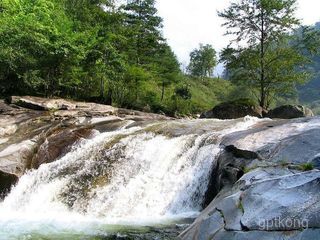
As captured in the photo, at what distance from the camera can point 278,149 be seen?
1038 centimetres

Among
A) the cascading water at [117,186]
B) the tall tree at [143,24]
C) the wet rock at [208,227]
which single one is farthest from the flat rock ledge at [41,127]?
the tall tree at [143,24]

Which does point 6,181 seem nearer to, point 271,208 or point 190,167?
point 190,167

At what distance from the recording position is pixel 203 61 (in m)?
89.1

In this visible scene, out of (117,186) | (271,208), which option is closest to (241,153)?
(117,186)

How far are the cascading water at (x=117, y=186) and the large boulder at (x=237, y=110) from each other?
33.7ft

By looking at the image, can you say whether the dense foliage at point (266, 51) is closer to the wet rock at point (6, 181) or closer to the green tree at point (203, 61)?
the wet rock at point (6, 181)

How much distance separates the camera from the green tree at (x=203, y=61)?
89.1 metres

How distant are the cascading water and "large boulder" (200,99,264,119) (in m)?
10.3

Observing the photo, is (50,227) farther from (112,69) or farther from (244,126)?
(112,69)

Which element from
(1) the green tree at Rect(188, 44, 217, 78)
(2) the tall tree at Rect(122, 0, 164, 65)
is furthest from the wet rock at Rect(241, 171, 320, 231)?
(1) the green tree at Rect(188, 44, 217, 78)

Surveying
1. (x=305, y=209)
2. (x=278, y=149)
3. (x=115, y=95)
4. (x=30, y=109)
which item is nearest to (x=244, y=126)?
(x=278, y=149)

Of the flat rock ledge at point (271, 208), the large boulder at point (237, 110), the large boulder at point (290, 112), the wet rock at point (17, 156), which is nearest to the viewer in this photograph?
the flat rock ledge at point (271, 208)

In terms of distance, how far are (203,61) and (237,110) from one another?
64.3m

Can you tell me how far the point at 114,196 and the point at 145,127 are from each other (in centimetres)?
546
